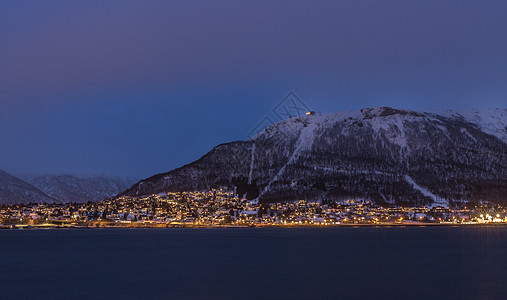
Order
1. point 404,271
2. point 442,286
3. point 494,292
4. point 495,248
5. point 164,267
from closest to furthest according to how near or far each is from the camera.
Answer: point 494,292 < point 442,286 < point 404,271 < point 164,267 < point 495,248

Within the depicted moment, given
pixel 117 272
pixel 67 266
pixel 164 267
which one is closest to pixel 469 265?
pixel 164 267

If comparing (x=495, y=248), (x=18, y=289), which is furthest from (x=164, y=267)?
(x=495, y=248)

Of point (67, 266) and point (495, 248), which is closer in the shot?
point (67, 266)

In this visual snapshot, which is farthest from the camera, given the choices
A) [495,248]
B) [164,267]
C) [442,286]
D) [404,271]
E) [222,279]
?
[495,248]

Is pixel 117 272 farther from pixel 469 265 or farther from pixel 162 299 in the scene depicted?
pixel 469 265

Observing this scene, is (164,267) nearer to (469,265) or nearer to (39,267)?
(39,267)

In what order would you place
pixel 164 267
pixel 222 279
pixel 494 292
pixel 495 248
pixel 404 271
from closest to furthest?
pixel 494 292 < pixel 222 279 < pixel 404 271 < pixel 164 267 < pixel 495 248

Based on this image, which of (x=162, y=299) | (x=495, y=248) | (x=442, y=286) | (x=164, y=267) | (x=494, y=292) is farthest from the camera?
(x=495, y=248)

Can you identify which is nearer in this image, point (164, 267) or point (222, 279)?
point (222, 279)
